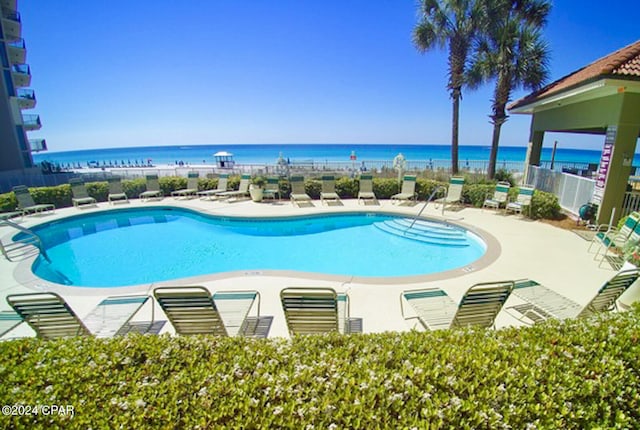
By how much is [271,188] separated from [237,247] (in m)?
4.61

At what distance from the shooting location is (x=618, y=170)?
24.3ft

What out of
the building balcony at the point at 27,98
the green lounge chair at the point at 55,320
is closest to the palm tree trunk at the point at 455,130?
the green lounge chair at the point at 55,320

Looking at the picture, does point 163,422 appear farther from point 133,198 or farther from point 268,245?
point 133,198

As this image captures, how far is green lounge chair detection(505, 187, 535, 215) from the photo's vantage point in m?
8.95

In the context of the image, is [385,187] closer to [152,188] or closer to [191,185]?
[191,185]

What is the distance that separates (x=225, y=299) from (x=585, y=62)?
50.8 feet

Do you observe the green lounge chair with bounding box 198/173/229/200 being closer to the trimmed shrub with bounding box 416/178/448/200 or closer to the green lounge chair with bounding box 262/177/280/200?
the green lounge chair with bounding box 262/177/280/200

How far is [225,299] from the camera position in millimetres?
3994

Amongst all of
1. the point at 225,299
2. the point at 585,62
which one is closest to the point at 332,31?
the point at 585,62

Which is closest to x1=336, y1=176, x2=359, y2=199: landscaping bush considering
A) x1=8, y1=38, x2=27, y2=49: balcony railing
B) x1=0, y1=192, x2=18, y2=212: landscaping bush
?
x1=0, y1=192, x2=18, y2=212: landscaping bush

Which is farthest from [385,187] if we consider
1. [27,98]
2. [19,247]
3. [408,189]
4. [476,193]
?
[27,98]

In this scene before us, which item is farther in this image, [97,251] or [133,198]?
[133,198]

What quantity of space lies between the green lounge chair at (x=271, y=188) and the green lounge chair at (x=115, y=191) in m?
6.12

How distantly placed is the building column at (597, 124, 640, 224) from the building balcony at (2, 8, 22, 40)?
1262 inches
